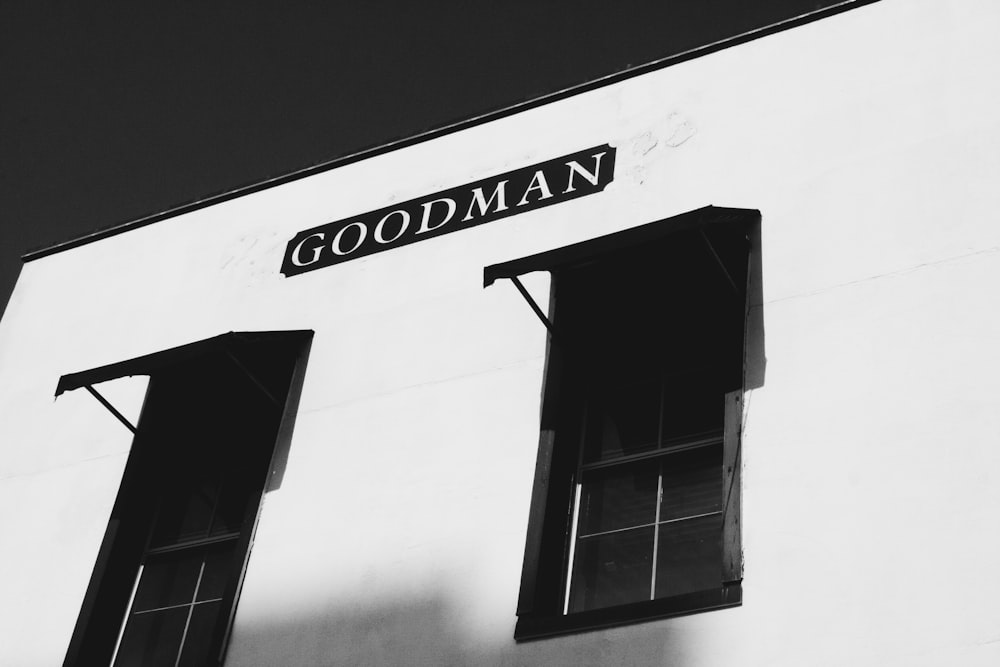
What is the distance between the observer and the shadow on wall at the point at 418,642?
8.48m

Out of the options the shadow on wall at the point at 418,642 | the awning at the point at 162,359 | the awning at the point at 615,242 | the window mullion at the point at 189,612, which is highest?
the awning at the point at 615,242

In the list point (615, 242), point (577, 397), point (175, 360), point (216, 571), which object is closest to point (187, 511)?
point (216, 571)

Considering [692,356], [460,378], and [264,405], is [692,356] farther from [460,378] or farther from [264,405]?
[264,405]

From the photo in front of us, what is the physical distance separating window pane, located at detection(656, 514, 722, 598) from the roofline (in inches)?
171

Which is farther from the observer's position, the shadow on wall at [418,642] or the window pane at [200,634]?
the window pane at [200,634]

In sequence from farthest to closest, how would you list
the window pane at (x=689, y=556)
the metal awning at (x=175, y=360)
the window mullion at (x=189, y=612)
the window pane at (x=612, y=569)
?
the metal awning at (x=175, y=360) → the window mullion at (x=189, y=612) → the window pane at (x=612, y=569) → the window pane at (x=689, y=556)

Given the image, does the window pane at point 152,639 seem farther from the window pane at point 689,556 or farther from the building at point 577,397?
the window pane at point 689,556

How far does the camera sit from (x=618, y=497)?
32.5 feet

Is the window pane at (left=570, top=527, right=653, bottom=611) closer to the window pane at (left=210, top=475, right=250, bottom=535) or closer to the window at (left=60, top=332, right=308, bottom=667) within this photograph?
the window at (left=60, top=332, right=308, bottom=667)

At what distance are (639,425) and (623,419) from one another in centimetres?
15

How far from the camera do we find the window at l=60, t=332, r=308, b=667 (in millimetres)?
10789

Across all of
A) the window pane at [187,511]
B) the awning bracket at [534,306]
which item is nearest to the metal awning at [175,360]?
the window pane at [187,511]

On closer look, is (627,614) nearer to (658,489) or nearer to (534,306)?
(658,489)

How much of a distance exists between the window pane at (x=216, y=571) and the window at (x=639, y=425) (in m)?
2.70
